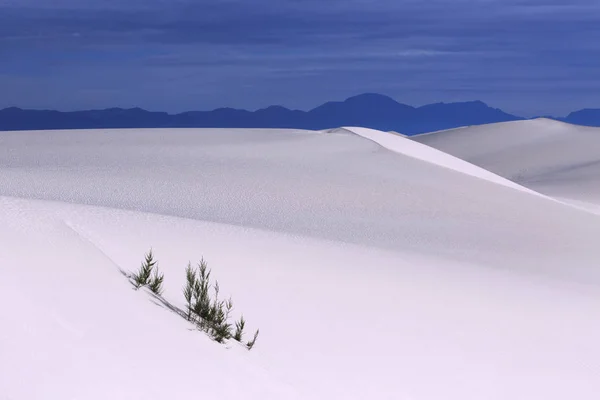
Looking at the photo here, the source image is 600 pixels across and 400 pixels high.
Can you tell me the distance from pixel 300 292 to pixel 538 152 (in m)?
48.4

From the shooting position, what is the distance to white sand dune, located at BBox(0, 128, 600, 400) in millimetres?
4832

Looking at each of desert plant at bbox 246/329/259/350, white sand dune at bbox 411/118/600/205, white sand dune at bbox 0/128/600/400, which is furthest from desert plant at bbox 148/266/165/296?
white sand dune at bbox 411/118/600/205

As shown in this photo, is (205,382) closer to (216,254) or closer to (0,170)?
(216,254)

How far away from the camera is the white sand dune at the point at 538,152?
36531 mm

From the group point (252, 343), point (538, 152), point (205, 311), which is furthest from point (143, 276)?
point (538, 152)

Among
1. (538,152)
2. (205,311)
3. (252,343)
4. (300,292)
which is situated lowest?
(252,343)

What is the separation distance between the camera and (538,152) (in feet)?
175

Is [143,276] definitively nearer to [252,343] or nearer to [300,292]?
[252,343]

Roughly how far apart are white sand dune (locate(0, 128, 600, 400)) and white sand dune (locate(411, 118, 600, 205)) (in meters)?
19.0

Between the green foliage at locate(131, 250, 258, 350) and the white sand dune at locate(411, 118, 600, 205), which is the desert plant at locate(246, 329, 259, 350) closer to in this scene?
the green foliage at locate(131, 250, 258, 350)

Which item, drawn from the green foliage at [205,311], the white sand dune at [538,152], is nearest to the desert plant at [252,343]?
the green foliage at [205,311]

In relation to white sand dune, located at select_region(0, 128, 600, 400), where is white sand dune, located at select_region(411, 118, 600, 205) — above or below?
above

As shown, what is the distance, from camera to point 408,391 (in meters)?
5.74

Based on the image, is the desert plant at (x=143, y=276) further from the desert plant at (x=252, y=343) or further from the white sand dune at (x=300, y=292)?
the desert plant at (x=252, y=343)
